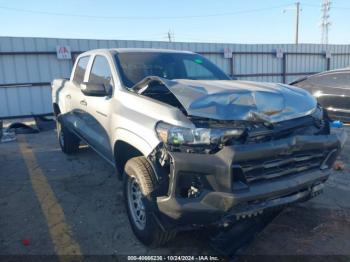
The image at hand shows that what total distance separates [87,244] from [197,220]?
132 cm

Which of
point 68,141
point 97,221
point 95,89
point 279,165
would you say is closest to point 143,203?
point 97,221

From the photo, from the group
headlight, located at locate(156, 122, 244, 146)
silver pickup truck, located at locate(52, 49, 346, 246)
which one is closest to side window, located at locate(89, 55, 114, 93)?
silver pickup truck, located at locate(52, 49, 346, 246)

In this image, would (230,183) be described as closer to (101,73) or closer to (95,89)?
(95,89)

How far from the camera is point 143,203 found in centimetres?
284

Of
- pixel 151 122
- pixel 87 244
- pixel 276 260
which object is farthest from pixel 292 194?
pixel 87 244

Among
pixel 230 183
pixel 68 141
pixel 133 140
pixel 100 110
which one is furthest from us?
pixel 68 141

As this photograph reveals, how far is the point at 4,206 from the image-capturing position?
162 inches

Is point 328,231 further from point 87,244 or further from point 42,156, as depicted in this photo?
point 42,156

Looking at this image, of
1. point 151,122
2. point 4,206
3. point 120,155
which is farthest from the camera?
point 4,206

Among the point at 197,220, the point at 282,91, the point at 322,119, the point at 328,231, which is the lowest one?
the point at 328,231

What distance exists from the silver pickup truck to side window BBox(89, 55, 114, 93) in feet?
1.37

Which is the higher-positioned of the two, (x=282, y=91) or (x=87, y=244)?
(x=282, y=91)

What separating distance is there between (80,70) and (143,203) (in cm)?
325

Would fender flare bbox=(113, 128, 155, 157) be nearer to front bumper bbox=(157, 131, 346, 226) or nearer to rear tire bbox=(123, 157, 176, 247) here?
rear tire bbox=(123, 157, 176, 247)
